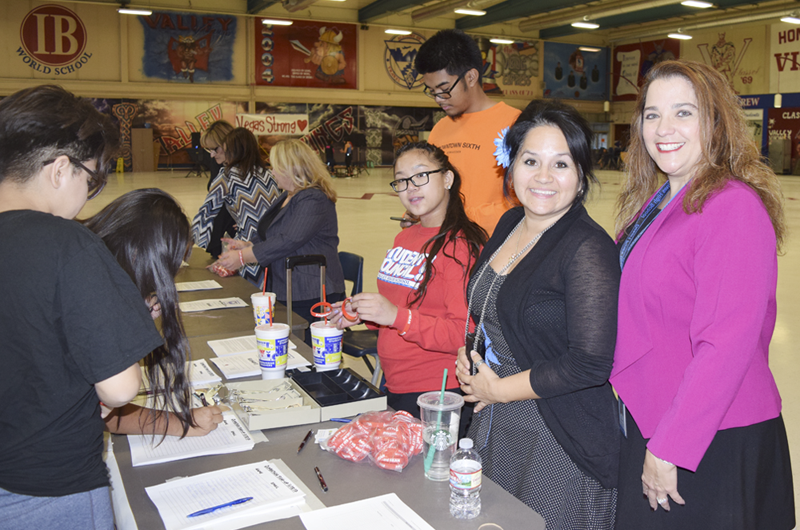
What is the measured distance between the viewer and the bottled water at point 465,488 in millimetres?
1258

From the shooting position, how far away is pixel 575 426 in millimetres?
1576

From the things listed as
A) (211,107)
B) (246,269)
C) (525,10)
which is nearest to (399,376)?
(246,269)

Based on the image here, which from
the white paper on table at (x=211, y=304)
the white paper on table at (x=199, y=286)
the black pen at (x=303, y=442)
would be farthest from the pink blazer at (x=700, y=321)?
the white paper on table at (x=199, y=286)

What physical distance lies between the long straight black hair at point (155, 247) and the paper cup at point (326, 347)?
51cm

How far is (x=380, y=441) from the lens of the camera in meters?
1.51

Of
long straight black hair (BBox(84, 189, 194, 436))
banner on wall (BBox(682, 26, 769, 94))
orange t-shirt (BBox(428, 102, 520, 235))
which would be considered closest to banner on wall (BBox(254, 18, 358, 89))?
banner on wall (BBox(682, 26, 769, 94))

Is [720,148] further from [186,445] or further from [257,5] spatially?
[257,5]

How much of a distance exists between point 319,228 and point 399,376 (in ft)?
5.46

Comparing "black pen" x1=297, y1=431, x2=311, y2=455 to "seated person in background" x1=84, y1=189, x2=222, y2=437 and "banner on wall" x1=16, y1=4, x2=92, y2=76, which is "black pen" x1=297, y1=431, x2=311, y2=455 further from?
"banner on wall" x1=16, y1=4, x2=92, y2=76

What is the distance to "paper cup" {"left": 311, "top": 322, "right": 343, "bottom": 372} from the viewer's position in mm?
2043

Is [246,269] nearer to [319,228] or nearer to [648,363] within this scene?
[319,228]

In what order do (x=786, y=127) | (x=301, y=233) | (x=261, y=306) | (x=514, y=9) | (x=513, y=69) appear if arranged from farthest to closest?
(x=513, y=69)
(x=786, y=127)
(x=514, y=9)
(x=301, y=233)
(x=261, y=306)

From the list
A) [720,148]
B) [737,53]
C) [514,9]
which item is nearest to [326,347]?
[720,148]

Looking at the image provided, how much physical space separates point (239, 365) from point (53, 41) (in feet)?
64.8
